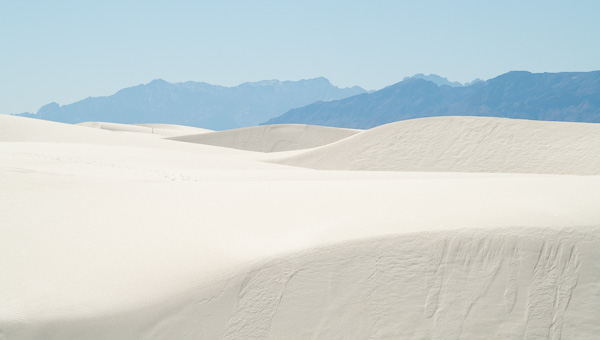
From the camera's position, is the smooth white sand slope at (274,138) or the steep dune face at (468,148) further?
the smooth white sand slope at (274,138)

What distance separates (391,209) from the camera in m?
6.53

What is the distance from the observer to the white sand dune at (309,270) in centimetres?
490

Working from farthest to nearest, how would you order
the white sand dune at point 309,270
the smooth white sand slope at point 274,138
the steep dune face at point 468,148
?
the smooth white sand slope at point 274,138 < the steep dune face at point 468,148 < the white sand dune at point 309,270

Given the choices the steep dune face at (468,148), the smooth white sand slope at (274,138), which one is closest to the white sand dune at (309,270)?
the steep dune face at (468,148)

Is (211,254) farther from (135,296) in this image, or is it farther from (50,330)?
(50,330)

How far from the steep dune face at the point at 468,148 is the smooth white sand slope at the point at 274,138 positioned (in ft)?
81.1

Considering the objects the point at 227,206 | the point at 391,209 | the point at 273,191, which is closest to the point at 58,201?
the point at 227,206

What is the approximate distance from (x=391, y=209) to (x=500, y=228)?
1.28 metres

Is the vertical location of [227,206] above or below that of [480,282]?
above

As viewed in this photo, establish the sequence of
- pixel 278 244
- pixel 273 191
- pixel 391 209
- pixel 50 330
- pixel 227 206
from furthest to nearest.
Answer: pixel 273 191 → pixel 227 206 → pixel 391 209 → pixel 278 244 → pixel 50 330

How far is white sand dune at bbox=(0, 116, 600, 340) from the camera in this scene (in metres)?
4.90

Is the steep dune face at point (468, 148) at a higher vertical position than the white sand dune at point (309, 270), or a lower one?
higher

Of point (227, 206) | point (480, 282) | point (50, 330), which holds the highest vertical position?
point (227, 206)

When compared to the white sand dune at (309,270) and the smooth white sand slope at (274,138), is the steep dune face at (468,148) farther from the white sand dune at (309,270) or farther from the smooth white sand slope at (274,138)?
the smooth white sand slope at (274,138)
